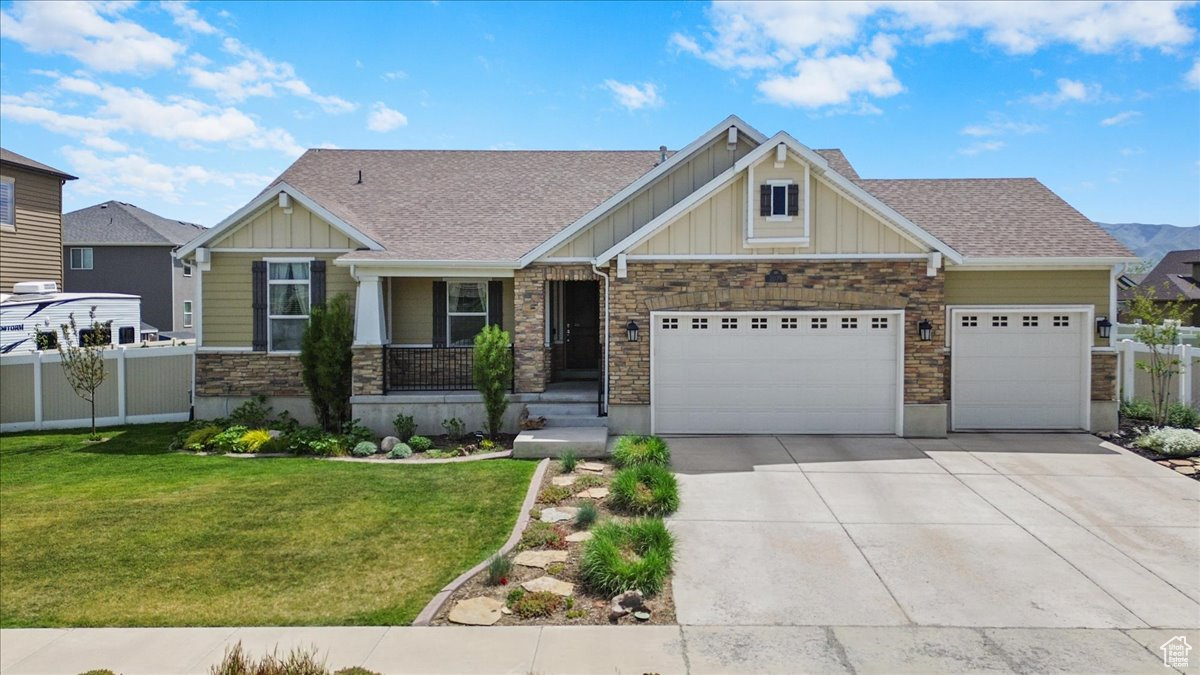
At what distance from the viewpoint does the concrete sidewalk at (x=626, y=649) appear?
5316 millimetres

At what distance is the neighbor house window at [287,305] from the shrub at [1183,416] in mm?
16472

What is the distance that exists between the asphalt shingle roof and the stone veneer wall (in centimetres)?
2573

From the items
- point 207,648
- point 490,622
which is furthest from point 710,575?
point 207,648

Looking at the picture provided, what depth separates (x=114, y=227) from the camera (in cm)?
3198

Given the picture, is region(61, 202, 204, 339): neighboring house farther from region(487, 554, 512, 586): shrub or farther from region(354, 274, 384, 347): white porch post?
region(487, 554, 512, 586): shrub

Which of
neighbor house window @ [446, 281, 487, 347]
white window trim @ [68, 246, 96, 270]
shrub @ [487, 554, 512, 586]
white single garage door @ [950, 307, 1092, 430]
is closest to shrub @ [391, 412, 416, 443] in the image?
neighbor house window @ [446, 281, 487, 347]

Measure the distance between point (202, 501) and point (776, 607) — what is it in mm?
7410

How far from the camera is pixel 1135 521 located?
27.6ft

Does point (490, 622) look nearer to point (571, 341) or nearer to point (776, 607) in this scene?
point (776, 607)

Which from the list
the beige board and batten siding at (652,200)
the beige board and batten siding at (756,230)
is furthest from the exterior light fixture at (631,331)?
the beige board and batten siding at (652,200)

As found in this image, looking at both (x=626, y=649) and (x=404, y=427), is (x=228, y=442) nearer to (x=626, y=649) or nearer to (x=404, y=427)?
(x=404, y=427)

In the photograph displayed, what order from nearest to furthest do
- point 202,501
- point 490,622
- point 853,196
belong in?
point 490,622 < point 202,501 < point 853,196

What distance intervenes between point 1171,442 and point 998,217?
5.20m

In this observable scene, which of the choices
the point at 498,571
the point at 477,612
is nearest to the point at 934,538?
the point at 498,571
